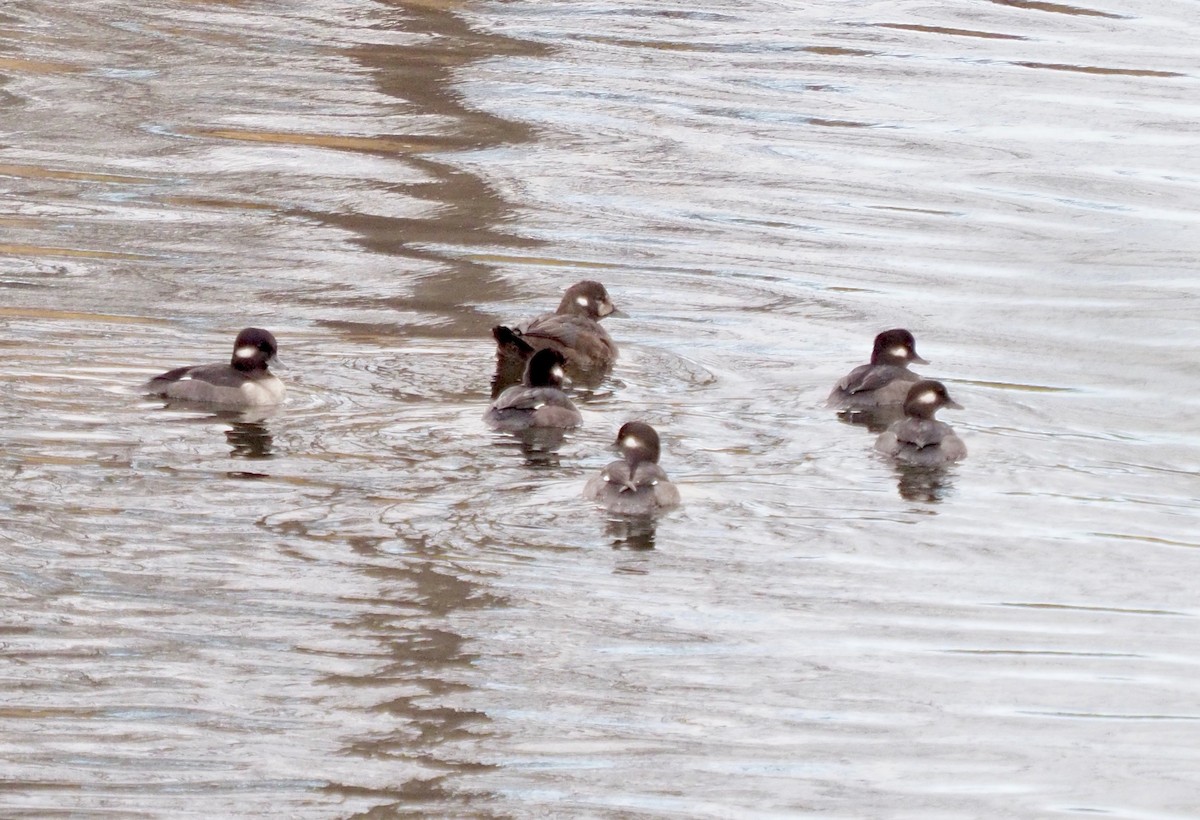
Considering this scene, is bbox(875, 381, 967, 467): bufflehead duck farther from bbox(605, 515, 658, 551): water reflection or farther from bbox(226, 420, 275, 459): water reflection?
bbox(226, 420, 275, 459): water reflection

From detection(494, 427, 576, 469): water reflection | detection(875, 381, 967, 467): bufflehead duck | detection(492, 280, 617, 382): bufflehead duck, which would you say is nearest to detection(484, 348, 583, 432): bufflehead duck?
detection(494, 427, 576, 469): water reflection

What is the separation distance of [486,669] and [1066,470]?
12.2 ft

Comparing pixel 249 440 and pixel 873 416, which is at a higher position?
pixel 873 416

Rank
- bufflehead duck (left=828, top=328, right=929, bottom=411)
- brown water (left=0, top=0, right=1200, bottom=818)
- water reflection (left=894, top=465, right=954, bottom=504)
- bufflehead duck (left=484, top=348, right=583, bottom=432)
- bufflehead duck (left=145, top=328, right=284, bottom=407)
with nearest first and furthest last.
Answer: brown water (left=0, top=0, right=1200, bottom=818) → water reflection (left=894, top=465, right=954, bottom=504) → bufflehead duck (left=484, top=348, right=583, bottom=432) → bufflehead duck (left=145, top=328, right=284, bottom=407) → bufflehead duck (left=828, top=328, right=929, bottom=411)

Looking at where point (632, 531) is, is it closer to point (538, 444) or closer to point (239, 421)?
point (538, 444)

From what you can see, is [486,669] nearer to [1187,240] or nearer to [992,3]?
[1187,240]

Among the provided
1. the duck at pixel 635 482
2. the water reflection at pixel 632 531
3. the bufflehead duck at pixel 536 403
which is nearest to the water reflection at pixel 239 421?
the bufflehead duck at pixel 536 403

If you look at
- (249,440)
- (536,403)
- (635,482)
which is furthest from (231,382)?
(635,482)

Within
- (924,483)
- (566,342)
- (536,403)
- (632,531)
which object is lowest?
(632,531)

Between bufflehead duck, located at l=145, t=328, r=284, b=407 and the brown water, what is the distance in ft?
0.47

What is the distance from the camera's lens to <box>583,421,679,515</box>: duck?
898cm

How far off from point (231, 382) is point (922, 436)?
341 cm

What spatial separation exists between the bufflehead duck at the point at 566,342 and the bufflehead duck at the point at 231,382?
1.28 meters

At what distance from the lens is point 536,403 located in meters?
10.4
